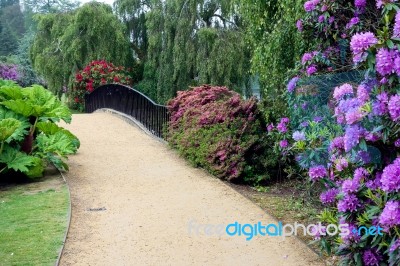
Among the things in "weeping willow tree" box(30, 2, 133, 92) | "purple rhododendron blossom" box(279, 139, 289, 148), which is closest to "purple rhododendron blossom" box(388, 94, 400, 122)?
"purple rhododendron blossom" box(279, 139, 289, 148)

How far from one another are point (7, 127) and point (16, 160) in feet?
1.83

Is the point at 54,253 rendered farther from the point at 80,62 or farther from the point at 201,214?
the point at 80,62

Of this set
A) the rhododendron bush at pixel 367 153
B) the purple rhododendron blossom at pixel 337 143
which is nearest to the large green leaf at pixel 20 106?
the rhododendron bush at pixel 367 153

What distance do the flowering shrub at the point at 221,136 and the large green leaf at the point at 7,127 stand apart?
3.00 metres

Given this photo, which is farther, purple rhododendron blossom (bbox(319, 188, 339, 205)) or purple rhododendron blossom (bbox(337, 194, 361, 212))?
purple rhododendron blossom (bbox(319, 188, 339, 205))

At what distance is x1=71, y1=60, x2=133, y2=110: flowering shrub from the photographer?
1967 cm

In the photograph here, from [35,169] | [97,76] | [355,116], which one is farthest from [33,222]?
[97,76]

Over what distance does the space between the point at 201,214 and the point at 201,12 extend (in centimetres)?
1313

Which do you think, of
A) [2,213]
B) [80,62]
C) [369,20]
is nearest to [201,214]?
[2,213]

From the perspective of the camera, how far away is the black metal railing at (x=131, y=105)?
459 inches

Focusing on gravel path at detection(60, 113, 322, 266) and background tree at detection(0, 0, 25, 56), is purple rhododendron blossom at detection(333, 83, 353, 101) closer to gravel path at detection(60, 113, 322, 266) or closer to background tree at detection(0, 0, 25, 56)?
gravel path at detection(60, 113, 322, 266)

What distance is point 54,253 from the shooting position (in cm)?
462

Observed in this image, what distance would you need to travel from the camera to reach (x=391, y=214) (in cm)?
287

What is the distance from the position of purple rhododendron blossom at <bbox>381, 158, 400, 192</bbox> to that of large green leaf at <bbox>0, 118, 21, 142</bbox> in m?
5.61
